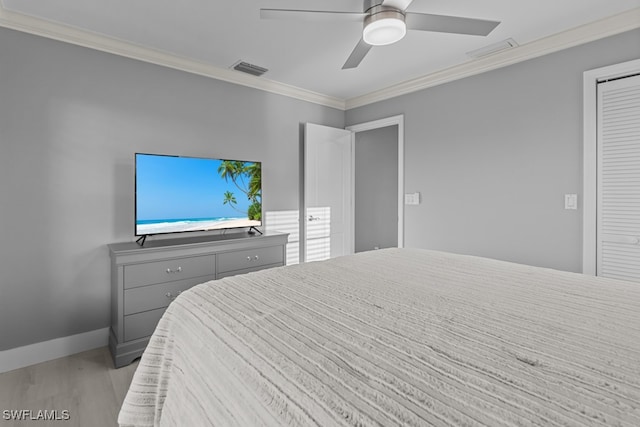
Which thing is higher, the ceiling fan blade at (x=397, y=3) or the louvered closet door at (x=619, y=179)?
the ceiling fan blade at (x=397, y=3)

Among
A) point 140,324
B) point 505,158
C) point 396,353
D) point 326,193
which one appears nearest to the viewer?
point 396,353

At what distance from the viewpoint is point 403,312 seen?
1.02m

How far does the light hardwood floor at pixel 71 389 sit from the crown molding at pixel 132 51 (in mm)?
2467

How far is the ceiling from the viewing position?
2.13 meters

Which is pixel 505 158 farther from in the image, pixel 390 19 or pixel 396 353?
pixel 396 353

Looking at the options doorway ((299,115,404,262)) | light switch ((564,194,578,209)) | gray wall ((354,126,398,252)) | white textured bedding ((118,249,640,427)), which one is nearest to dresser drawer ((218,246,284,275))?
doorway ((299,115,404,262))

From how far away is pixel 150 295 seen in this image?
93.8 inches

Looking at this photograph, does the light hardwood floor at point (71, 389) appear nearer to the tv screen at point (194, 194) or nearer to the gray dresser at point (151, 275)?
the gray dresser at point (151, 275)

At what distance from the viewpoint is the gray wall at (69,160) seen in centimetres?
224

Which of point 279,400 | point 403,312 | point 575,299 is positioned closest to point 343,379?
point 279,400

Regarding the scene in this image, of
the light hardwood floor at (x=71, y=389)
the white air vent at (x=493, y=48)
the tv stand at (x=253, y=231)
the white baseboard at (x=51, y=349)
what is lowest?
the light hardwood floor at (x=71, y=389)

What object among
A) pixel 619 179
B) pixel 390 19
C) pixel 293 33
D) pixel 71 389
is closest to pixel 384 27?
pixel 390 19

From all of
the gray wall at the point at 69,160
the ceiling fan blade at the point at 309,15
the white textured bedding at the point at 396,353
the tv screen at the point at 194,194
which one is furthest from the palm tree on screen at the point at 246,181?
the white textured bedding at the point at 396,353

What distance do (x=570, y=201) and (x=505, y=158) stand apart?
0.62 metres
